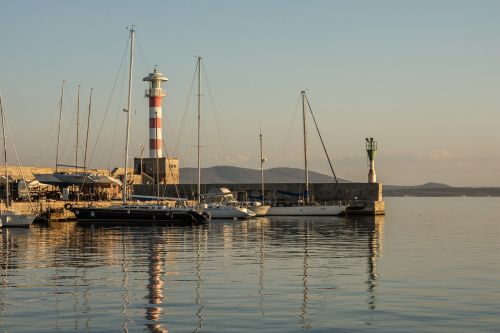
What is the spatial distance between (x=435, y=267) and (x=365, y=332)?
1203 cm

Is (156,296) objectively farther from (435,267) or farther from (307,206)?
(307,206)

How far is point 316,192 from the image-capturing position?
81.9m

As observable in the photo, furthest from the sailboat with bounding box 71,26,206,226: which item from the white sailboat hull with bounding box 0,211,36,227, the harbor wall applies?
the harbor wall

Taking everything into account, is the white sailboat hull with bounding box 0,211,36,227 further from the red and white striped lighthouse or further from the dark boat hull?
the red and white striped lighthouse

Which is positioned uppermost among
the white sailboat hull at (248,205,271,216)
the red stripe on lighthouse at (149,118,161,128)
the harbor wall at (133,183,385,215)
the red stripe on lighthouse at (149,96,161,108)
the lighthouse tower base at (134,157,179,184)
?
the red stripe on lighthouse at (149,96,161,108)

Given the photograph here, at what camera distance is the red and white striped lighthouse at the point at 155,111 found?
302ft

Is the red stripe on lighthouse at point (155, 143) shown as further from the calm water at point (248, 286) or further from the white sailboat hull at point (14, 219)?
the calm water at point (248, 286)

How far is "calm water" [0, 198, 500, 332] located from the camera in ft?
52.6

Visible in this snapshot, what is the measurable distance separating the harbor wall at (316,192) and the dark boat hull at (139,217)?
68.7ft

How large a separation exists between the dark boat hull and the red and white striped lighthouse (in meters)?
33.9

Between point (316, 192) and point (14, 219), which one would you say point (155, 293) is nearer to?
point (14, 219)

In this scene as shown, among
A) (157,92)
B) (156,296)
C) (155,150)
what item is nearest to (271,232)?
(156,296)

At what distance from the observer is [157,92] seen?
9744 cm

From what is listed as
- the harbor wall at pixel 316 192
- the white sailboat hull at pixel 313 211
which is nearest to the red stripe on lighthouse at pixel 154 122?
the harbor wall at pixel 316 192
